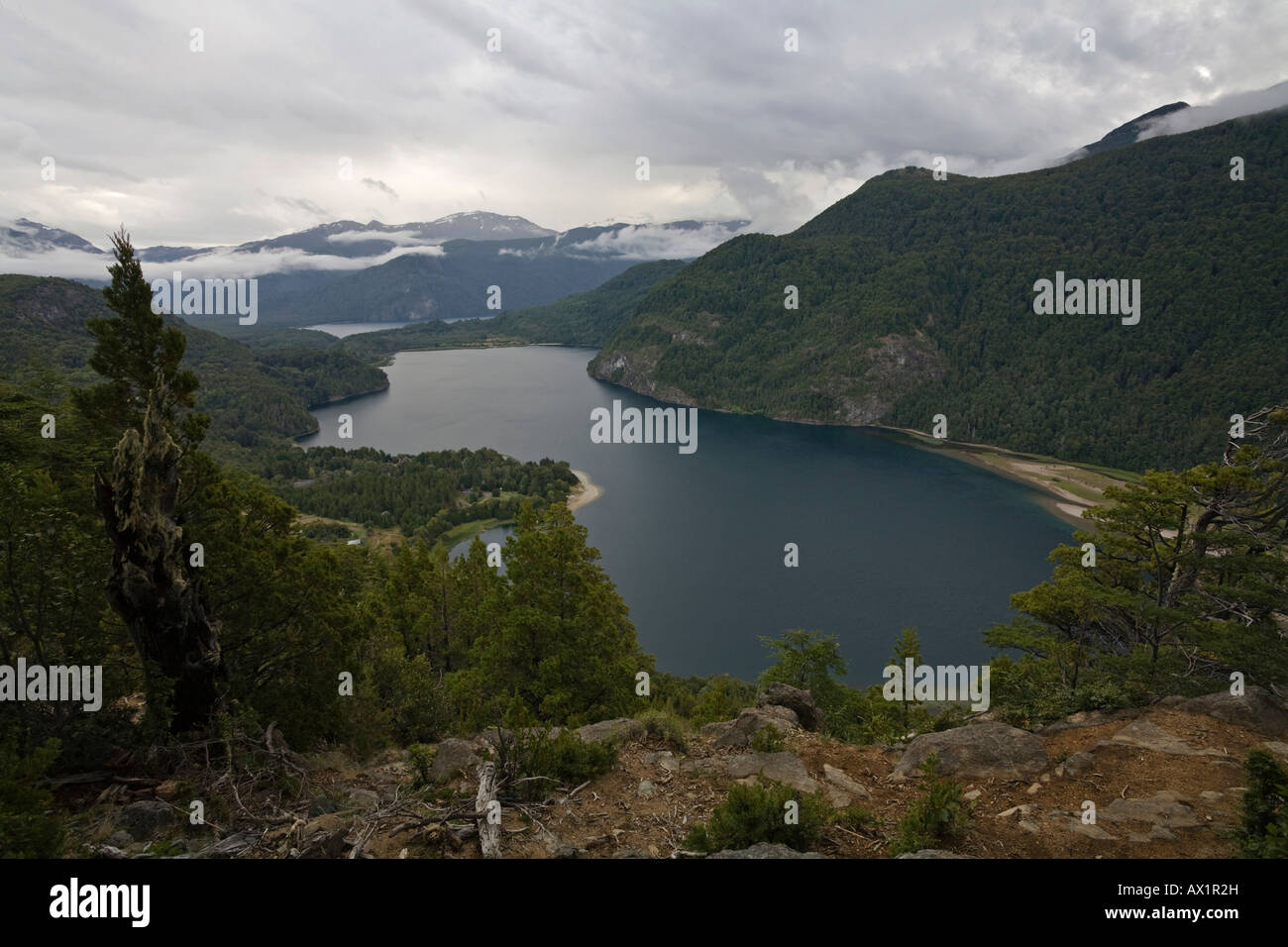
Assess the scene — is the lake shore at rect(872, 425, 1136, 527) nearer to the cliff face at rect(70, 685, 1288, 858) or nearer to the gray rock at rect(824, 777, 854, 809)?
the cliff face at rect(70, 685, 1288, 858)

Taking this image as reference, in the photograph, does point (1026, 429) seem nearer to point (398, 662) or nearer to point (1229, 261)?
point (1229, 261)

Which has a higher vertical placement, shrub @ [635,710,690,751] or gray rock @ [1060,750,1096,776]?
gray rock @ [1060,750,1096,776]

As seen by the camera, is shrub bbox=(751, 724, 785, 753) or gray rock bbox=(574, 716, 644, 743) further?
gray rock bbox=(574, 716, 644, 743)

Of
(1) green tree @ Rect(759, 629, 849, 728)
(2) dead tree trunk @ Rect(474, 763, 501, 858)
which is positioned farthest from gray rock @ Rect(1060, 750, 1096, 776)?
(1) green tree @ Rect(759, 629, 849, 728)

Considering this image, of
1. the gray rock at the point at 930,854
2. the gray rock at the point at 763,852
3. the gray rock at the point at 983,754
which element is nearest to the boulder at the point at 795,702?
the gray rock at the point at 983,754

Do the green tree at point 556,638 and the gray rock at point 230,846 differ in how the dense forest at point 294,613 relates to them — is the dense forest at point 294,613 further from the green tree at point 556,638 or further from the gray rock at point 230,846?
the gray rock at point 230,846

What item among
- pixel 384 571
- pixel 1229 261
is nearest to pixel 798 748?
pixel 384 571
